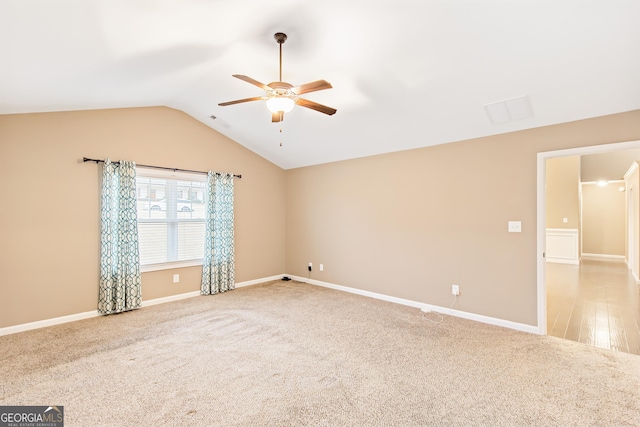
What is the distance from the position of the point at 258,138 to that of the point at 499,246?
13.3 ft

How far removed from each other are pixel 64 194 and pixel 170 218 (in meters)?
1.36

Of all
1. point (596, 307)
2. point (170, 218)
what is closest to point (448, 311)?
point (596, 307)

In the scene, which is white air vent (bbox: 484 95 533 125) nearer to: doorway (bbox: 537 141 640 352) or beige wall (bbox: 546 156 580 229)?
doorway (bbox: 537 141 640 352)

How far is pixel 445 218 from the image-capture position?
4.13m

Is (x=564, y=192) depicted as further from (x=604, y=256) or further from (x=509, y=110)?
(x=509, y=110)

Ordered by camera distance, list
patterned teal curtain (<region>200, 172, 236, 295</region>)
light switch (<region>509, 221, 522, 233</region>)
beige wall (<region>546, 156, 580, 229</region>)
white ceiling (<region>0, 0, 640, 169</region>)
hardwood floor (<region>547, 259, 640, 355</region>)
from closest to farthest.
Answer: white ceiling (<region>0, 0, 640, 169</region>), hardwood floor (<region>547, 259, 640, 355</region>), light switch (<region>509, 221, 522, 233</region>), patterned teal curtain (<region>200, 172, 236, 295</region>), beige wall (<region>546, 156, 580, 229</region>)

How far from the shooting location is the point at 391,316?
3971 mm

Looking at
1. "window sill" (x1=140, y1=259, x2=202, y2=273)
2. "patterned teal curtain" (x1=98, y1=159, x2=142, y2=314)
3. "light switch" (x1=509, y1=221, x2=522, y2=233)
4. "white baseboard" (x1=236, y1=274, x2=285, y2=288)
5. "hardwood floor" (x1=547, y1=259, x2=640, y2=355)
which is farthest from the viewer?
"white baseboard" (x1=236, y1=274, x2=285, y2=288)

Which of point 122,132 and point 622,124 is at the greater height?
point 122,132

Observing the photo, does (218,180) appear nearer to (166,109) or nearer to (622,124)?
(166,109)

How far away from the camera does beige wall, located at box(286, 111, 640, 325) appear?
3.45 metres

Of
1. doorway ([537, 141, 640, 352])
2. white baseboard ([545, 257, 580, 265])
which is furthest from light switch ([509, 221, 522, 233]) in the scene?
white baseboard ([545, 257, 580, 265])

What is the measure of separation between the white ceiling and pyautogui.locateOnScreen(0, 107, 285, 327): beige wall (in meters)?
0.29

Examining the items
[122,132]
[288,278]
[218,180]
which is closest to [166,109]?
[122,132]
